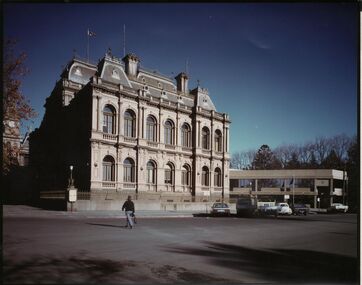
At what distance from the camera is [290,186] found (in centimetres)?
4559

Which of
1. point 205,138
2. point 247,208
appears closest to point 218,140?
point 205,138

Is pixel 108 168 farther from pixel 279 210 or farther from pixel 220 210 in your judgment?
pixel 279 210

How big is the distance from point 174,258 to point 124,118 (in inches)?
898

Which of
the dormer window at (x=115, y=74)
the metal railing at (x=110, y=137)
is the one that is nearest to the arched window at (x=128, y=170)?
the metal railing at (x=110, y=137)

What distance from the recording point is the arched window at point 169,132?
3366 centimetres

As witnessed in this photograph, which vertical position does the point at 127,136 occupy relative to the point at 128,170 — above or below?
above

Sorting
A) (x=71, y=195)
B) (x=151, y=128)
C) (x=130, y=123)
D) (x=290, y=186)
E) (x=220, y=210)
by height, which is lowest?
(x=220, y=210)

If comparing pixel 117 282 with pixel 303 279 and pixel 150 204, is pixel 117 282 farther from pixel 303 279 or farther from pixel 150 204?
pixel 150 204

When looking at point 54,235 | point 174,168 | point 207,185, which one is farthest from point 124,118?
point 54,235

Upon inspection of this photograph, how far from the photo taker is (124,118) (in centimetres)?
3016

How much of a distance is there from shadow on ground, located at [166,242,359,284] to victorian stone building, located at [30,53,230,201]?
1937cm

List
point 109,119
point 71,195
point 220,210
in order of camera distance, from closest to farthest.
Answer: point 71,195
point 220,210
point 109,119

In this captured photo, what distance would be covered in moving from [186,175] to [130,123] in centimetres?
903

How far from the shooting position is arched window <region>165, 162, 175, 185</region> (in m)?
33.2
